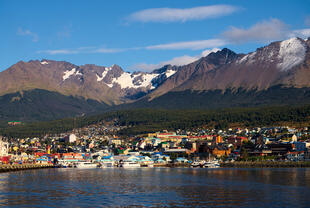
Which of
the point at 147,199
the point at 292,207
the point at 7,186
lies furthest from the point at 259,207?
the point at 7,186

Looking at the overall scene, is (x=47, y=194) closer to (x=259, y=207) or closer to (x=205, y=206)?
(x=205, y=206)

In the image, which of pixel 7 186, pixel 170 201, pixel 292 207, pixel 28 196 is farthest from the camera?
pixel 7 186

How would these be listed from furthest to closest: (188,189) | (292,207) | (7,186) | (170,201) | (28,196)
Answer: (7,186) < (188,189) < (28,196) < (170,201) < (292,207)

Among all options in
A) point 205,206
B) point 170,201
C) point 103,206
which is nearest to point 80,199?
point 103,206

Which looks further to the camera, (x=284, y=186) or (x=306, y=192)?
(x=284, y=186)

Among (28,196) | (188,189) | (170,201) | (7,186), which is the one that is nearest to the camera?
(170,201)

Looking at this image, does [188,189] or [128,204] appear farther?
[188,189]

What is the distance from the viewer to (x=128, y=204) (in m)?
71.8

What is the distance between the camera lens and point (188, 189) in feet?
303

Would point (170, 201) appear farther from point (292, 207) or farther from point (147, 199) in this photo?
point (292, 207)

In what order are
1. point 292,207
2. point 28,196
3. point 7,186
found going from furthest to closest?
1. point 7,186
2. point 28,196
3. point 292,207

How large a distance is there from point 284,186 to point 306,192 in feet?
36.7

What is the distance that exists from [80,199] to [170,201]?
522 inches

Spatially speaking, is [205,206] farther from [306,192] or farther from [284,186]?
[284,186]
